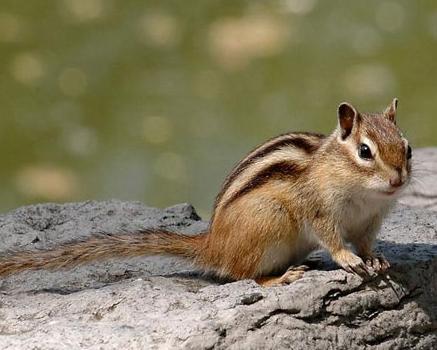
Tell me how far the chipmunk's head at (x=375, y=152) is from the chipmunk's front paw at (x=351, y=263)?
0.22m

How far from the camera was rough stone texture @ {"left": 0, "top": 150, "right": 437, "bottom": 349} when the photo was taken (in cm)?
338

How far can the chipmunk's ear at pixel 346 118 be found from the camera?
3.72m

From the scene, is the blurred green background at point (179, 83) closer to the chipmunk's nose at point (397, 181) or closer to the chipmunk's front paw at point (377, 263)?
the chipmunk's front paw at point (377, 263)

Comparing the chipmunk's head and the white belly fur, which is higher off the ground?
the chipmunk's head

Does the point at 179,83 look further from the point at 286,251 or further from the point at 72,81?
the point at 286,251

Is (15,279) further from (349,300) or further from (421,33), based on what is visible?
(421,33)

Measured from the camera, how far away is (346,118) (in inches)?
148

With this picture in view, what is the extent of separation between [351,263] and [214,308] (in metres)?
0.49

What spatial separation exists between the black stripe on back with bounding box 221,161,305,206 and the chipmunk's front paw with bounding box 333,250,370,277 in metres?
0.30

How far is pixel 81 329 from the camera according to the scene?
3416 millimetres

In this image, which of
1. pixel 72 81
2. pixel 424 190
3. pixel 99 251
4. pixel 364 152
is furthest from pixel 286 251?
pixel 72 81

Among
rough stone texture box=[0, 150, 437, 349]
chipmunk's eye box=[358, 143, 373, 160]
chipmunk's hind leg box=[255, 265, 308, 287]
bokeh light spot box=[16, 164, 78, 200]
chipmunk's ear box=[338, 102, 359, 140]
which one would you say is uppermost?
chipmunk's ear box=[338, 102, 359, 140]

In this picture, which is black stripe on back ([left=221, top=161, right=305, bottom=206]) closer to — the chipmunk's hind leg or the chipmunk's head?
the chipmunk's head

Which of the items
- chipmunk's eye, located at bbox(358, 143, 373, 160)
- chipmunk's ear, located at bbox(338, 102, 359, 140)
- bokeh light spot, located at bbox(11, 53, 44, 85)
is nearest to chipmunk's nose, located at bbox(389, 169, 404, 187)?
chipmunk's eye, located at bbox(358, 143, 373, 160)
